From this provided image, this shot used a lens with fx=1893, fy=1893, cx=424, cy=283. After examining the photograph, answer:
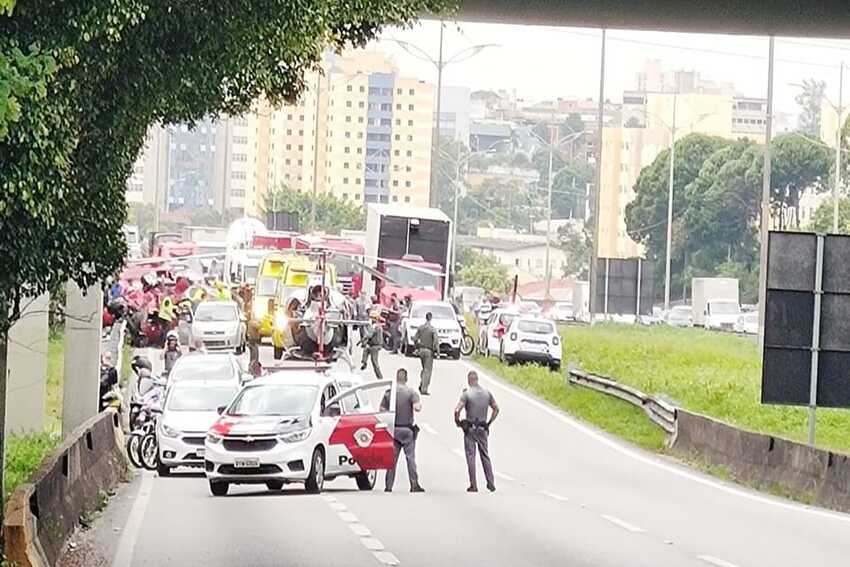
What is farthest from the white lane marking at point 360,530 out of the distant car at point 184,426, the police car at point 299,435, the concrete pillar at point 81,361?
the concrete pillar at point 81,361

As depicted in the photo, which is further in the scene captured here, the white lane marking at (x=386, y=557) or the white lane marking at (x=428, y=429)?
the white lane marking at (x=428, y=429)

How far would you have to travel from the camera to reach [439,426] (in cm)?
4150

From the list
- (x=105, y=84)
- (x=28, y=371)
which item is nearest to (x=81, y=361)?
(x=28, y=371)

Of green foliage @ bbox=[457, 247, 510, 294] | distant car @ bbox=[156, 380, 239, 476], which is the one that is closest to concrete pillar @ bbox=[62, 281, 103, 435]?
distant car @ bbox=[156, 380, 239, 476]

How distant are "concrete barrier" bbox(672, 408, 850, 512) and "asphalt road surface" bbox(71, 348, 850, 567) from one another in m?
0.46

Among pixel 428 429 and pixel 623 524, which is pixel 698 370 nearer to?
pixel 428 429

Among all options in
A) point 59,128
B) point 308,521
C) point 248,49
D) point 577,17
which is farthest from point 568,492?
point 59,128

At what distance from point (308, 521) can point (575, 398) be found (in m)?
25.1

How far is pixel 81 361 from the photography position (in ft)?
102

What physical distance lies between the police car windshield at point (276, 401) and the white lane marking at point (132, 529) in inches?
73.7

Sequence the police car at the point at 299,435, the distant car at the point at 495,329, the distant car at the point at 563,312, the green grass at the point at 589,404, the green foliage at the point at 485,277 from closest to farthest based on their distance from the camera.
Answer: the police car at the point at 299,435 < the green grass at the point at 589,404 < the distant car at the point at 495,329 < the distant car at the point at 563,312 < the green foliage at the point at 485,277

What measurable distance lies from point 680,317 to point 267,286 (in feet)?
181

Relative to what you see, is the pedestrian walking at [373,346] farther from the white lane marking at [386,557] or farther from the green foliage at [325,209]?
the green foliage at [325,209]

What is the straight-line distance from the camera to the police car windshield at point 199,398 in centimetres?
3228
